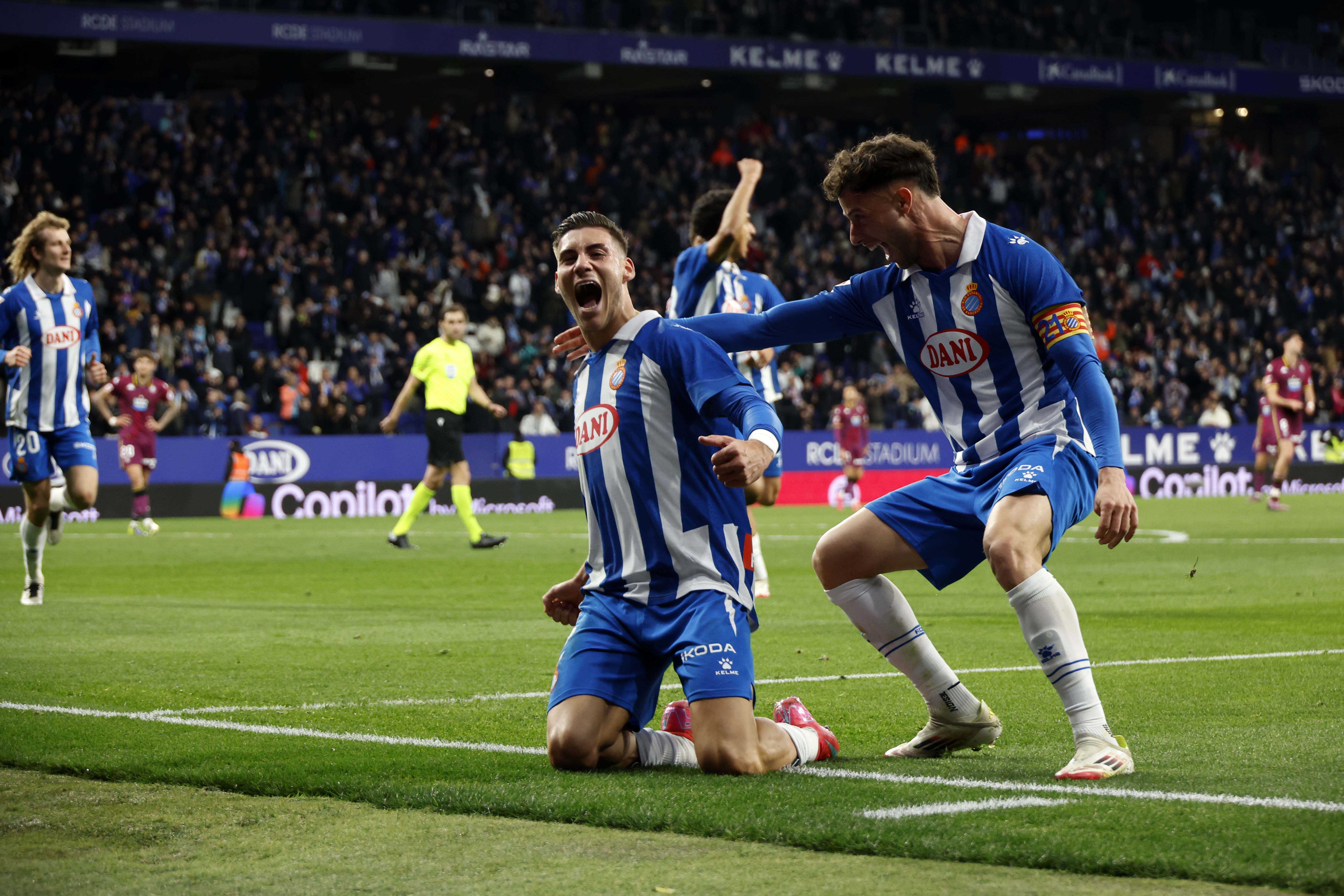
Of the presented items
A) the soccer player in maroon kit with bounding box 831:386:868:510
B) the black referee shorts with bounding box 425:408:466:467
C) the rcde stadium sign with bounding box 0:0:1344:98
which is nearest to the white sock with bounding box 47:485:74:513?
the black referee shorts with bounding box 425:408:466:467

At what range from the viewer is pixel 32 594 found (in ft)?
37.5

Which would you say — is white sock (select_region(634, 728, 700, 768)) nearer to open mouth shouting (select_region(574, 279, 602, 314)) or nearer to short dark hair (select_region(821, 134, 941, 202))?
open mouth shouting (select_region(574, 279, 602, 314))

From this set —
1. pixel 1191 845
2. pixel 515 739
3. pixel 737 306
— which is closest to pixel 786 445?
pixel 737 306

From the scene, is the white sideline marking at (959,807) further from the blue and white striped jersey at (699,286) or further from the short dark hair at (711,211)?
the short dark hair at (711,211)

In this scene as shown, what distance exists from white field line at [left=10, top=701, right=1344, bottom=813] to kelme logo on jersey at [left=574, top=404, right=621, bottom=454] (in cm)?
100

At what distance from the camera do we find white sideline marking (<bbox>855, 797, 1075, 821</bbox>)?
4.20m

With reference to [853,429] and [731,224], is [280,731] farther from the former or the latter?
[853,429]

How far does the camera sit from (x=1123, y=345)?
36.8m

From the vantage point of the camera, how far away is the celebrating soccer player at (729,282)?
9609 millimetres

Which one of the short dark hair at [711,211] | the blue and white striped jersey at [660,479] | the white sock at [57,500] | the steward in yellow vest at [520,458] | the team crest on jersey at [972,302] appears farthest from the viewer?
the steward in yellow vest at [520,458]

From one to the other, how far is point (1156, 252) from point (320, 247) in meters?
20.2

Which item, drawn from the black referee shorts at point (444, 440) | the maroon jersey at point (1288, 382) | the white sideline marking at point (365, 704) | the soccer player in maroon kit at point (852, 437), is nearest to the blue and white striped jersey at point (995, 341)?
the white sideline marking at point (365, 704)

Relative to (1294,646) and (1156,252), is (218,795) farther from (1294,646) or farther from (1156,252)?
(1156,252)

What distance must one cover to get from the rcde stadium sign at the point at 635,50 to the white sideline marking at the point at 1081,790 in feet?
94.2
